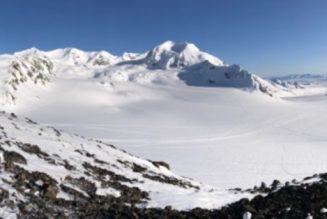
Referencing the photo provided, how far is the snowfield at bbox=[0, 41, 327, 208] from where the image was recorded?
164 feet

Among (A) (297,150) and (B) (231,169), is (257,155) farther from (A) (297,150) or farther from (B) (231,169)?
(B) (231,169)

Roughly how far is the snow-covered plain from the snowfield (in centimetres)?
A: 13

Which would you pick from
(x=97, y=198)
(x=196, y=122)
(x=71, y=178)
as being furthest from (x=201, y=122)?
(x=97, y=198)

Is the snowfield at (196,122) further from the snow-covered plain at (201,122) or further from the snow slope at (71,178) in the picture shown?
the snow slope at (71,178)

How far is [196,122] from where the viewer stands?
Answer: 111625 millimetres

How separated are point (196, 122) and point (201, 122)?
4.51 feet

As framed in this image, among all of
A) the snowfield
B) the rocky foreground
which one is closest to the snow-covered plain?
the snowfield

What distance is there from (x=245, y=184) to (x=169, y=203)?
25103 mm

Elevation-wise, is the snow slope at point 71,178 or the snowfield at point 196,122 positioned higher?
the snowfield at point 196,122

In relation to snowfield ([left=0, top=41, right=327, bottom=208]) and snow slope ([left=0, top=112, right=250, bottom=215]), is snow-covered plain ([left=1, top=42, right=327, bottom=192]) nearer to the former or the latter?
snowfield ([left=0, top=41, right=327, bottom=208])

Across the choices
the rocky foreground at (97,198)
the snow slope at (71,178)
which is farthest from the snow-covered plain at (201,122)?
the rocky foreground at (97,198)

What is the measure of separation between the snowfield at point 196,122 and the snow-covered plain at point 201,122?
13 centimetres

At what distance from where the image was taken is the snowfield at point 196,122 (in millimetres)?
49953

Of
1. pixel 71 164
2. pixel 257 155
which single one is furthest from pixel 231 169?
pixel 71 164
